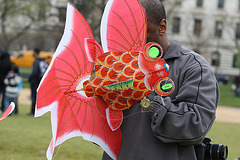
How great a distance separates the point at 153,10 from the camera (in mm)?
2135

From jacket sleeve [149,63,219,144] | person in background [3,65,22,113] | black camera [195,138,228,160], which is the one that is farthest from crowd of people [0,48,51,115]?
jacket sleeve [149,63,219,144]

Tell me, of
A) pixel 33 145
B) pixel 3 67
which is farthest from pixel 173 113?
pixel 3 67

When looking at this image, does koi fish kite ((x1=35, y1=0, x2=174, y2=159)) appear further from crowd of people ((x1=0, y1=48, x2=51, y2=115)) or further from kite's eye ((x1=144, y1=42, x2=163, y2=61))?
crowd of people ((x1=0, y1=48, x2=51, y2=115))

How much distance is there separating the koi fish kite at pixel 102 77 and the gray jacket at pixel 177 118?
0.35 ft

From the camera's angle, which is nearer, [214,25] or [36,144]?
[36,144]

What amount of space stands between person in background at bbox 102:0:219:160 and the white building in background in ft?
131

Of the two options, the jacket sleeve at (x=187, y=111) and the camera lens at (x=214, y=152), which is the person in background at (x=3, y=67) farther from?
the jacket sleeve at (x=187, y=111)

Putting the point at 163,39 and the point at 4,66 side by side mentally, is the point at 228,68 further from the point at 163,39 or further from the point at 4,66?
the point at 163,39

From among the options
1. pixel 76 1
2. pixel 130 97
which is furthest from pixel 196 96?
pixel 76 1

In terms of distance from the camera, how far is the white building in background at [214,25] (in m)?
42.6

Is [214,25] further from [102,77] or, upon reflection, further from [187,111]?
[102,77]

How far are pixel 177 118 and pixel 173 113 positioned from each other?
3 centimetres

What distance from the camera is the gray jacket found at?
1961 millimetres

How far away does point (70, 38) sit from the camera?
6.78 ft
